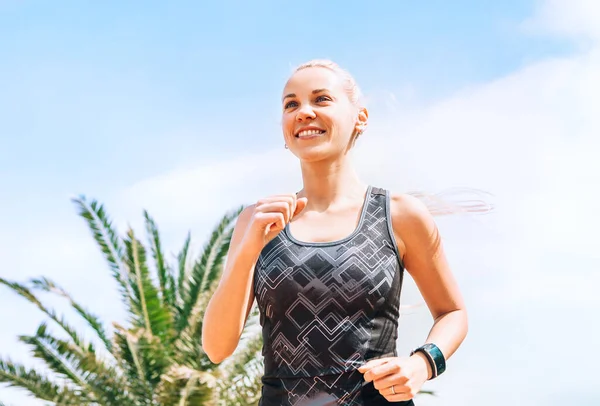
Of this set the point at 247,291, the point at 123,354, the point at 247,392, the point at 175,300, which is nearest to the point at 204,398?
the point at 247,392

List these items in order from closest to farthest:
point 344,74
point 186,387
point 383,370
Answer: point 383,370 → point 344,74 → point 186,387

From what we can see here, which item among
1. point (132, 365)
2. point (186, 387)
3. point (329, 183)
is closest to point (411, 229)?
point (329, 183)

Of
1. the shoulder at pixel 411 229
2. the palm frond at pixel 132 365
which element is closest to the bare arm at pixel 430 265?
the shoulder at pixel 411 229

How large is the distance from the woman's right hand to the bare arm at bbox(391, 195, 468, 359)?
44 cm

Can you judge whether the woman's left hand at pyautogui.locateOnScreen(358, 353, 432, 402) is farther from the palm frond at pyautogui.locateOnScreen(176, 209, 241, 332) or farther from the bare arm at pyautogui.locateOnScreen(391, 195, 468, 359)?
the palm frond at pyautogui.locateOnScreen(176, 209, 241, 332)

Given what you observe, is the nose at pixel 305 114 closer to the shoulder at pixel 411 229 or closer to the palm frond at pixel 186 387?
the shoulder at pixel 411 229

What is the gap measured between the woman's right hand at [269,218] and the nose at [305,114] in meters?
0.36

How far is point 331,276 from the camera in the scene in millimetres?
2807

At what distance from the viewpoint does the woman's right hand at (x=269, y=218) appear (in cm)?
274

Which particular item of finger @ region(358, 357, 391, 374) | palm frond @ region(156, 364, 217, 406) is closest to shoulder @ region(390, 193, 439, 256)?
finger @ region(358, 357, 391, 374)

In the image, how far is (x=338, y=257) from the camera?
9.35ft

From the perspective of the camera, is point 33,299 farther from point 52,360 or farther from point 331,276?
point 331,276

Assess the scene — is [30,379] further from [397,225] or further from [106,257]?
[397,225]

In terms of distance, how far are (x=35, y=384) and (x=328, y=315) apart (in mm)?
13681
